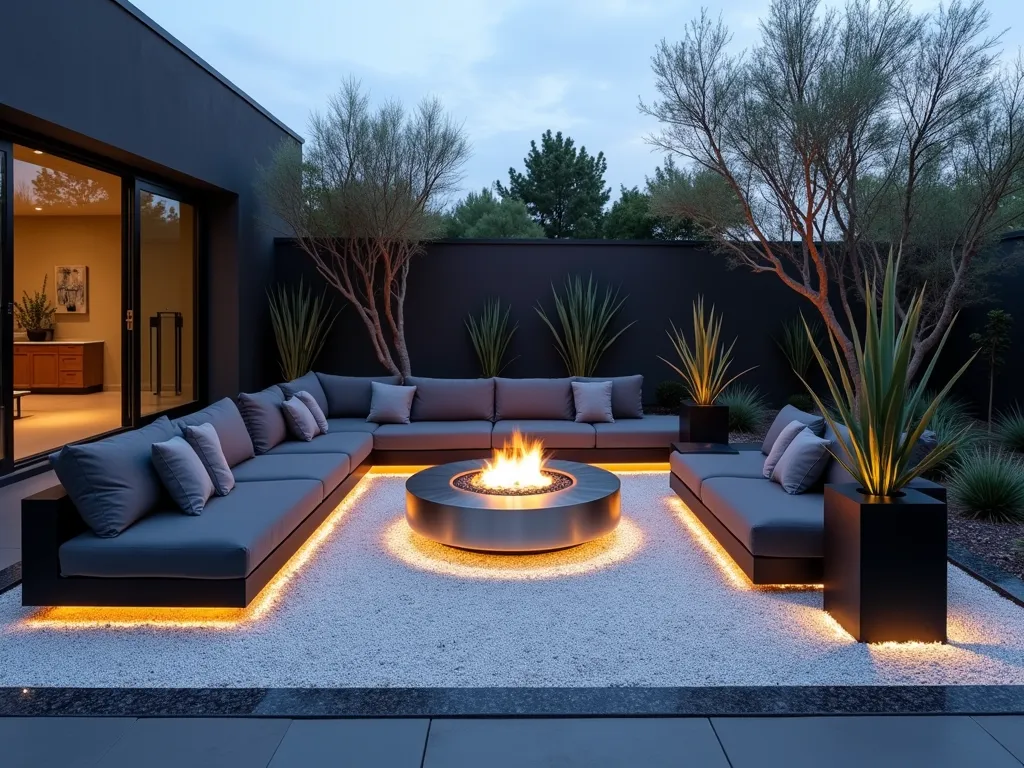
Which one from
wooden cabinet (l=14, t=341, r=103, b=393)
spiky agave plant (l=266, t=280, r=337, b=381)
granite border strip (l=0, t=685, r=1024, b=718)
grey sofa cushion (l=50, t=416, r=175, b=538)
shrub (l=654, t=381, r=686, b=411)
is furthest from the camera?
wooden cabinet (l=14, t=341, r=103, b=393)

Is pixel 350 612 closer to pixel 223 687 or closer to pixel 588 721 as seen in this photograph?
pixel 223 687

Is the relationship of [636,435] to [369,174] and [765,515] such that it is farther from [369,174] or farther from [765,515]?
[369,174]

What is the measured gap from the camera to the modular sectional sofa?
10.5ft

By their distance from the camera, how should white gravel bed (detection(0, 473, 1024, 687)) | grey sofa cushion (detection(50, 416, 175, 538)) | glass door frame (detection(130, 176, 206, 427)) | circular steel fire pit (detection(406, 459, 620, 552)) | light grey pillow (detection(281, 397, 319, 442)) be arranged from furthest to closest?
glass door frame (detection(130, 176, 206, 427))
light grey pillow (detection(281, 397, 319, 442))
circular steel fire pit (detection(406, 459, 620, 552))
grey sofa cushion (detection(50, 416, 175, 538))
white gravel bed (detection(0, 473, 1024, 687))

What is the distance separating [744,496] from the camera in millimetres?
3629

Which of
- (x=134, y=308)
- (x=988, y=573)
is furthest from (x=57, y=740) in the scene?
(x=134, y=308)

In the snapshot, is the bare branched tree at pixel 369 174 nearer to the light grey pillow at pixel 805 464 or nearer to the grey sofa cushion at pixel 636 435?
Result: the grey sofa cushion at pixel 636 435

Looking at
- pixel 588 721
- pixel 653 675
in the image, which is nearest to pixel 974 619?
pixel 653 675

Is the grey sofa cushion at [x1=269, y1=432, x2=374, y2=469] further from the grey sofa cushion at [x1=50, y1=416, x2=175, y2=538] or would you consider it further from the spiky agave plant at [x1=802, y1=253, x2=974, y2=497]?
the spiky agave plant at [x1=802, y1=253, x2=974, y2=497]

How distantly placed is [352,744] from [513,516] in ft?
5.31

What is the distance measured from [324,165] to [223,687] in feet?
19.8

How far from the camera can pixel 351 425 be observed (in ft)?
19.4

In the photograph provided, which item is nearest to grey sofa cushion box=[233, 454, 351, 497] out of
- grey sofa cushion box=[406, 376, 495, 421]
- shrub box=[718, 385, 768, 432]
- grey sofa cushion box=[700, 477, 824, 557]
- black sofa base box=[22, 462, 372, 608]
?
black sofa base box=[22, 462, 372, 608]

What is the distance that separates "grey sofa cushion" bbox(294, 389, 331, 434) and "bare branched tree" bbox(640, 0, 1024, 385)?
12.9ft
